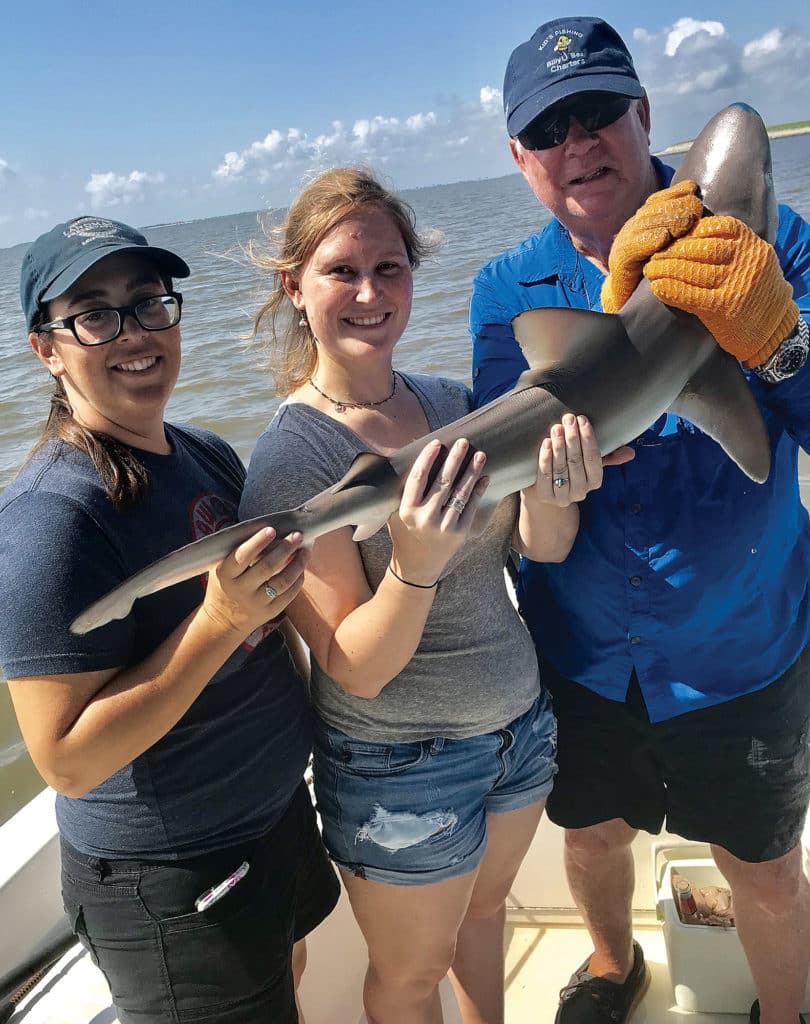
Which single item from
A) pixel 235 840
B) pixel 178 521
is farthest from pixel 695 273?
pixel 235 840

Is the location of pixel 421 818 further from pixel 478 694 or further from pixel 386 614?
pixel 386 614

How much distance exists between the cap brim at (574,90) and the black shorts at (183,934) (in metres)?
2.21

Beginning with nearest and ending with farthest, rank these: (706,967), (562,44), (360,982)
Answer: (562,44) → (706,967) → (360,982)

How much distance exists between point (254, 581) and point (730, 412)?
1417mm

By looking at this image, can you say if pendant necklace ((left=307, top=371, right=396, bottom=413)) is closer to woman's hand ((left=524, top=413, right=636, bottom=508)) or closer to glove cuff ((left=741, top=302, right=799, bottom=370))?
woman's hand ((left=524, top=413, right=636, bottom=508))

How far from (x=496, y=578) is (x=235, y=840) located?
103cm

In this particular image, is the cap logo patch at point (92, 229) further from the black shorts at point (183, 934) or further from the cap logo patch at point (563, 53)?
the black shorts at point (183, 934)

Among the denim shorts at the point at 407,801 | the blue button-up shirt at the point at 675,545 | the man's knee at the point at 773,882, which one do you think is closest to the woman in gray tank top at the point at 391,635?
the denim shorts at the point at 407,801

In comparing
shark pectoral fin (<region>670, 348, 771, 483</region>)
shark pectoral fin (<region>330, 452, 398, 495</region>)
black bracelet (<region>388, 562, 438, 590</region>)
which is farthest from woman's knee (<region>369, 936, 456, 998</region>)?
shark pectoral fin (<region>670, 348, 771, 483</region>)

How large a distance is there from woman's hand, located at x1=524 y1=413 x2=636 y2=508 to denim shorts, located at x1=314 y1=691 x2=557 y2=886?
2.51ft

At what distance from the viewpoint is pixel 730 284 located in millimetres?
2199

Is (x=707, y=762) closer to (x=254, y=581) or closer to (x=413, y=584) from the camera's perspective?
(x=413, y=584)

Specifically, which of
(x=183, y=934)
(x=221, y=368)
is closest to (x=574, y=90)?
(x=183, y=934)

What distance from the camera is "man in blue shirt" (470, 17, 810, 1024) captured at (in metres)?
2.49
